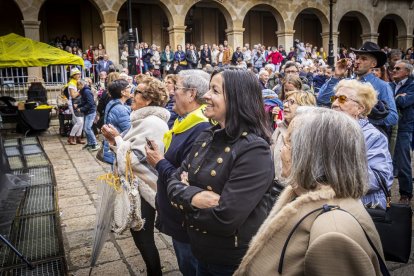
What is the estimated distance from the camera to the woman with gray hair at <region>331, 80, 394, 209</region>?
239 cm

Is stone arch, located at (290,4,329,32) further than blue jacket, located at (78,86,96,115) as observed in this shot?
Yes

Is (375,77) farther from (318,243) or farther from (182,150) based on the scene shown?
(318,243)

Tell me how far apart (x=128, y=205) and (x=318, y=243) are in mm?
1949

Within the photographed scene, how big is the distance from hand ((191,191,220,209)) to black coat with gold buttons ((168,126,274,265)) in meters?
0.02

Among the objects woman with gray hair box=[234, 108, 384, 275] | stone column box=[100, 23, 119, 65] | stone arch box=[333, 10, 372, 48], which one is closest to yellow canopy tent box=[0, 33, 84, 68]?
stone column box=[100, 23, 119, 65]

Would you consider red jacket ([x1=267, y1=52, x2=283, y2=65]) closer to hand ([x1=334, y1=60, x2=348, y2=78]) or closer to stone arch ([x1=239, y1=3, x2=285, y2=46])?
stone arch ([x1=239, y1=3, x2=285, y2=46])

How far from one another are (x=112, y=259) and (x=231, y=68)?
8.32ft

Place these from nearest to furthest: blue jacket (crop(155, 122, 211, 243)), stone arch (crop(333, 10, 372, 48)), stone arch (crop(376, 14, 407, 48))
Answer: blue jacket (crop(155, 122, 211, 243))
stone arch (crop(333, 10, 372, 48))
stone arch (crop(376, 14, 407, 48))

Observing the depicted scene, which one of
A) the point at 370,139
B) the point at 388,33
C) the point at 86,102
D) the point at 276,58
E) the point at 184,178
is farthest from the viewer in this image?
the point at 388,33

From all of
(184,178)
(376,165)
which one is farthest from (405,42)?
(184,178)

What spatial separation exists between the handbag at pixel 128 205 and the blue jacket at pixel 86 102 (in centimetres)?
666

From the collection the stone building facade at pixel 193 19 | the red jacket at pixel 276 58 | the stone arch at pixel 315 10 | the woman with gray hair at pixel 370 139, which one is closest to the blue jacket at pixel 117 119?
the woman with gray hair at pixel 370 139

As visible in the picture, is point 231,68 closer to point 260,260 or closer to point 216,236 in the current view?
point 216,236

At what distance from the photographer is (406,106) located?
191 inches
